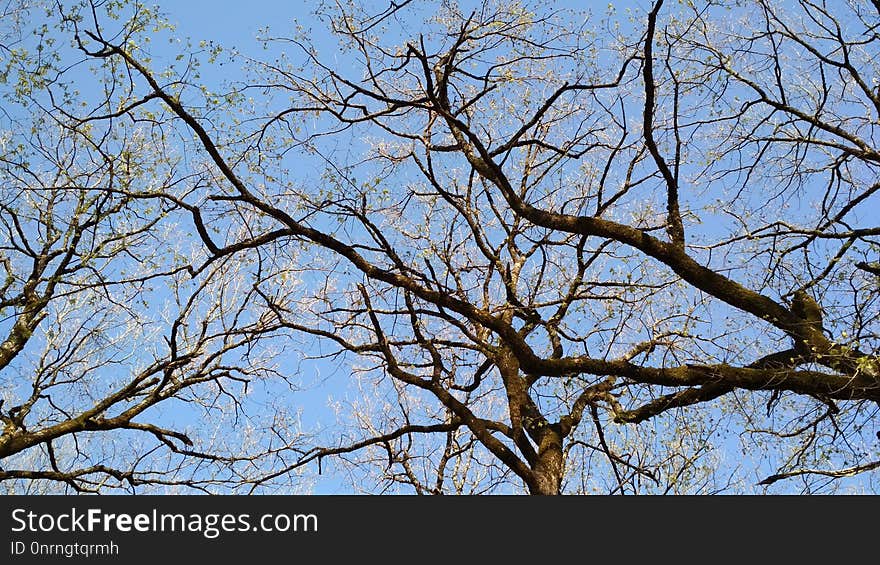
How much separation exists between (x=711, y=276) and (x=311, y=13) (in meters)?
4.84

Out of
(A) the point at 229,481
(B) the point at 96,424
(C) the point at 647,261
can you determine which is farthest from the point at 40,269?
(C) the point at 647,261

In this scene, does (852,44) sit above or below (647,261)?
above

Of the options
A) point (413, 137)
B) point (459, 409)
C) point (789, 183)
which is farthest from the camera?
point (413, 137)

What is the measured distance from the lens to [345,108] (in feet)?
29.7

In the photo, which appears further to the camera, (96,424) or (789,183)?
(96,424)

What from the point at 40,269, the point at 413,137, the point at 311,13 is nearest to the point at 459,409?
the point at 413,137

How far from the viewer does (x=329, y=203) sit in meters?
8.42
